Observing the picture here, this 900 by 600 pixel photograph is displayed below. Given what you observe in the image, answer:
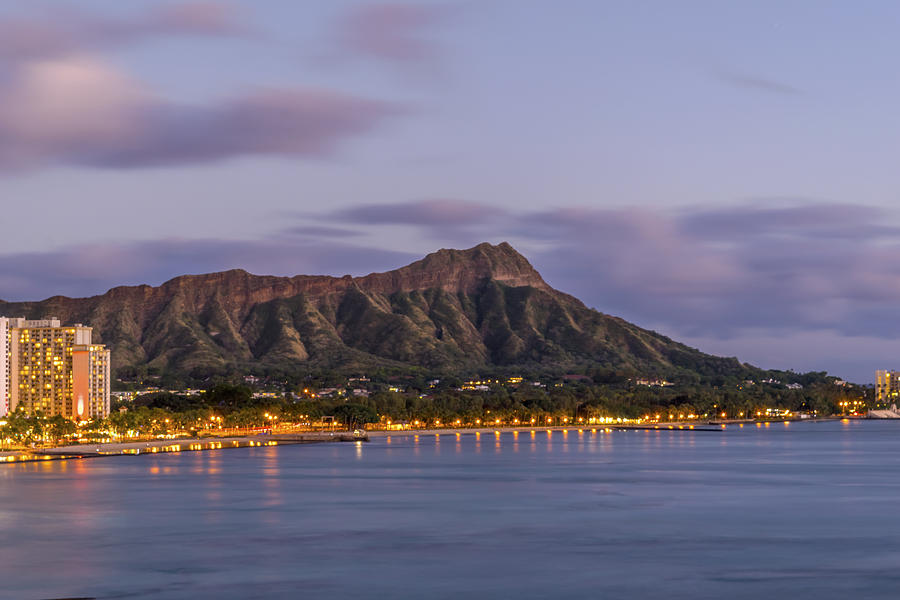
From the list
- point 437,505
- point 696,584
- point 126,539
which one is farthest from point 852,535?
point 126,539

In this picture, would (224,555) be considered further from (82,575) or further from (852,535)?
(852,535)

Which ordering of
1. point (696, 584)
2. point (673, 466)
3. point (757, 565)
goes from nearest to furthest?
point (696, 584) < point (757, 565) < point (673, 466)

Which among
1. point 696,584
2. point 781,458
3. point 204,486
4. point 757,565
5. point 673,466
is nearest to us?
point 696,584

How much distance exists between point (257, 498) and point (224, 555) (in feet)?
116

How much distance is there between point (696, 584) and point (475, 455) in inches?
4716

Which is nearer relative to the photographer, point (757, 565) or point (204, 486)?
point (757, 565)

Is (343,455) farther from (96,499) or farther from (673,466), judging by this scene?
(96,499)

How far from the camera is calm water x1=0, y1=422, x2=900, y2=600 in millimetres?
59125

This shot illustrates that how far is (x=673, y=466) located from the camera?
494 feet

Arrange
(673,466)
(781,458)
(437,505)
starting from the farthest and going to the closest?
1. (781,458)
2. (673,466)
3. (437,505)

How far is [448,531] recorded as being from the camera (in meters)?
81.6

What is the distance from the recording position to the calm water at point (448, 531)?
59125 mm

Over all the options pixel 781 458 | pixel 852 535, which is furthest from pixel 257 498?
pixel 781 458

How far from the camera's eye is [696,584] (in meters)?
59.1
